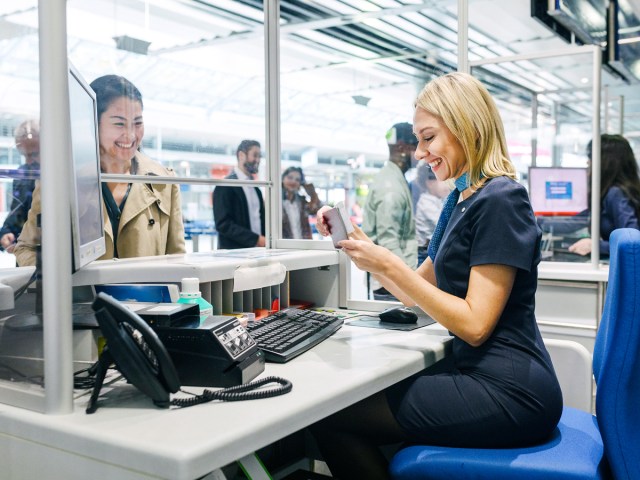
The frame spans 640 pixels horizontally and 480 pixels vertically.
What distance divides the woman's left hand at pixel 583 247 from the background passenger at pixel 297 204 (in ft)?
5.41

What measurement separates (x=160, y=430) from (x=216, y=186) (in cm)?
190

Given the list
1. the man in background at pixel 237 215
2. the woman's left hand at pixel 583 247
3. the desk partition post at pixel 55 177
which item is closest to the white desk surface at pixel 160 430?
the desk partition post at pixel 55 177

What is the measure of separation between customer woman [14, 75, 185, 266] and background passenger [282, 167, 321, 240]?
1.93 metres

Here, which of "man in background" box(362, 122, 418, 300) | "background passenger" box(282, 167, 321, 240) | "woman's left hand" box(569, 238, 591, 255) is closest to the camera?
"woman's left hand" box(569, 238, 591, 255)

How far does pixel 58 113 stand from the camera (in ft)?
2.97

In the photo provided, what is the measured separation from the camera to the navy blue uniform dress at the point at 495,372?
129 centimetres

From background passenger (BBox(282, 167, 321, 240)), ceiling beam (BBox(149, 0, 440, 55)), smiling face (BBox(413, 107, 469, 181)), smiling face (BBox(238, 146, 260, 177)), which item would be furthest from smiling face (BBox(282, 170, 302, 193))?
smiling face (BBox(413, 107, 469, 181))

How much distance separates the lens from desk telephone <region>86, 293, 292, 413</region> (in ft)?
3.15

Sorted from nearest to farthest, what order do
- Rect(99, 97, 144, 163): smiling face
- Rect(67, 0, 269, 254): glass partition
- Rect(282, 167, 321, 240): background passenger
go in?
Rect(99, 97, 144, 163): smiling face
Rect(67, 0, 269, 254): glass partition
Rect(282, 167, 321, 240): background passenger

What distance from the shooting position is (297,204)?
4.39 m

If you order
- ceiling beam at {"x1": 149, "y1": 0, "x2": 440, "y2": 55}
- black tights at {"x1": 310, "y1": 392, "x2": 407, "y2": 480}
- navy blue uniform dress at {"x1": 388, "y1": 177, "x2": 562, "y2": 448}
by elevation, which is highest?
ceiling beam at {"x1": 149, "y1": 0, "x2": 440, "y2": 55}

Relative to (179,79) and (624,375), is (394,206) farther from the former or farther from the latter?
(624,375)

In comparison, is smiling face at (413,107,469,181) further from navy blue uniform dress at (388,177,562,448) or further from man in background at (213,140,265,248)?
man in background at (213,140,265,248)

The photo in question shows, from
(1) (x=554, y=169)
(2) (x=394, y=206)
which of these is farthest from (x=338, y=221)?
(1) (x=554, y=169)
